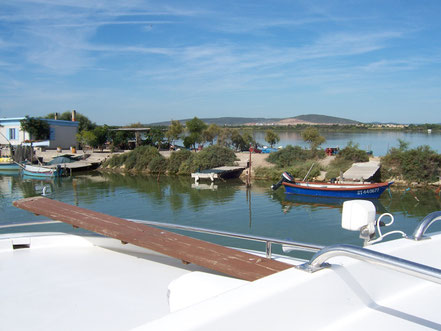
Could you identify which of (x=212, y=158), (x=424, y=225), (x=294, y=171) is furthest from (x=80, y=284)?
(x=212, y=158)

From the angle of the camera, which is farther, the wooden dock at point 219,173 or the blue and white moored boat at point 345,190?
the wooden dock at point 219,173

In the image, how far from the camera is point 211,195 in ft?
77.8

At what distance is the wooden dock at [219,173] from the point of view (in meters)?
29.3

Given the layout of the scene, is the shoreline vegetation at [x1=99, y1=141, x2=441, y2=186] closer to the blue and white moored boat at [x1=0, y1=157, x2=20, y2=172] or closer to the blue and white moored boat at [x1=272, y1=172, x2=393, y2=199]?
the blue and white moored boat at [x1=272, y1=172, x2=393, y2=199]

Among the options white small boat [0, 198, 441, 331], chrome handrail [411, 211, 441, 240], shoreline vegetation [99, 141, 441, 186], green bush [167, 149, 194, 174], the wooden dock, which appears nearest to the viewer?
white small boat [0, 198, 441, 331]

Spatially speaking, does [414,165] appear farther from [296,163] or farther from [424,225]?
[424,225]

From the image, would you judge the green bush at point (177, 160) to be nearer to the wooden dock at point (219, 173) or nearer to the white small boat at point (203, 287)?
A: the wooden dock at point (219, 173)

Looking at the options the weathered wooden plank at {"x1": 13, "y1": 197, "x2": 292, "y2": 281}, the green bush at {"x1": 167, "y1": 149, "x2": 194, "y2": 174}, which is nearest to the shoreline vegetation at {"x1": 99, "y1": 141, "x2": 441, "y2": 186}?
the green bush at {"x1": 167, "y1": 149, "x2": 194, "y2": 174}

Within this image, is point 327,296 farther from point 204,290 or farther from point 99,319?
point 99,319

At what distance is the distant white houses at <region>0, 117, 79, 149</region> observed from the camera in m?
42.5

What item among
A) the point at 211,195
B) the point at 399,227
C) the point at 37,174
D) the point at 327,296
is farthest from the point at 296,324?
the point at 37,174

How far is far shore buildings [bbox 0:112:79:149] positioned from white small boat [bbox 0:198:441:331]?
137 feet

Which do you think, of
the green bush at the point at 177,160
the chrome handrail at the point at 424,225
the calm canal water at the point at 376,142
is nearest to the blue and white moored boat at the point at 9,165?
the green bush at the point at 177,160

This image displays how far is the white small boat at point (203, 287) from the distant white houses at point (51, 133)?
42264mm
